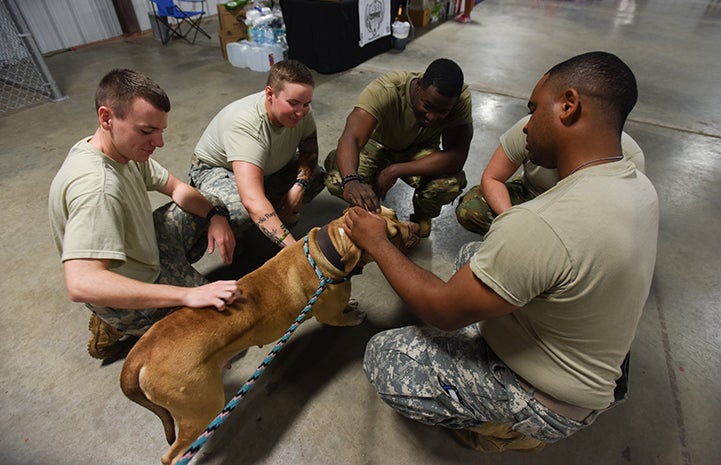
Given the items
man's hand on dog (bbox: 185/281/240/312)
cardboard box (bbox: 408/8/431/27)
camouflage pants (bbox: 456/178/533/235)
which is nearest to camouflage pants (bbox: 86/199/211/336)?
man's hand on dog (bbox: 185/281/240/312)

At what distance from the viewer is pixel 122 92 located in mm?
1479

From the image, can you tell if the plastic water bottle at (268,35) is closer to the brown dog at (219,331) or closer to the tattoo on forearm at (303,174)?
the tattoo on forearm at (303,174)

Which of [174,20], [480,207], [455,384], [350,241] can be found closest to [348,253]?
[350,241]

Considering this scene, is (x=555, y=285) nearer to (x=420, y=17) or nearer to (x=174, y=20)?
(x=420, y=17)

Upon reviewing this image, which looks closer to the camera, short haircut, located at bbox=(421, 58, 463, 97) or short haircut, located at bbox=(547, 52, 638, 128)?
short haircut, located at bbox=(547, 52, 638, 128)

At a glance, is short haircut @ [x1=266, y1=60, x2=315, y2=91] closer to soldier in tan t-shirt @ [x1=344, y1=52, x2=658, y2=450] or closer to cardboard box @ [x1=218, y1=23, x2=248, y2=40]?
soldier in tan t-shirt @ [x1=344, y1=52, x2=658, y2=450]

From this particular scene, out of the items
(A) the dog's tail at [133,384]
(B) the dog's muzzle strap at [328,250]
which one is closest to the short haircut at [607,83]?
(B) the dog's muzzle strap at [328,250]

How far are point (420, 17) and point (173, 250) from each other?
8.07 meters

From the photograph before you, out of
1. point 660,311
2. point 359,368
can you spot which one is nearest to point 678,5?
point 660,311

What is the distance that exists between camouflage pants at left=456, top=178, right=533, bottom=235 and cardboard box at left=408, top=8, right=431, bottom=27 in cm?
696

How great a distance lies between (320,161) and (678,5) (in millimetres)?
13460

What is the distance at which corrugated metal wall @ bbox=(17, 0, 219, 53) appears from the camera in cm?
622

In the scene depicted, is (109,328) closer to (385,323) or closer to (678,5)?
(385,323)

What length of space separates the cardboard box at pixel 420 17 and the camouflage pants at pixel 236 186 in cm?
685
